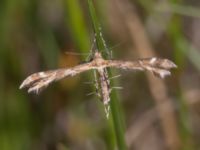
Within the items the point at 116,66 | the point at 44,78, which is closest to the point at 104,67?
the point at 116,66

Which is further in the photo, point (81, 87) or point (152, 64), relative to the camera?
point (81, 87)

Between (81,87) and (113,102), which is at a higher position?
(81,87)

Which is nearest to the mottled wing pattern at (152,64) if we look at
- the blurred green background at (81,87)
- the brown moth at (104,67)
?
the brown moth at (104,67)

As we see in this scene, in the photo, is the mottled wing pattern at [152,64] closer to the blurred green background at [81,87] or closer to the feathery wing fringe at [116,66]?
the feathery wing fringe at [116,66]

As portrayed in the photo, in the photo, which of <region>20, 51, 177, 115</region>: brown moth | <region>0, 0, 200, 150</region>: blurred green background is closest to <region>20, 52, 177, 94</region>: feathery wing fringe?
<region>20, 51, 177, 115</region>: brown moth

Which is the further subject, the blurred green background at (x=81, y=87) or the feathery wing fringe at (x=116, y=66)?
the blurred green background at (x=81, y=87)

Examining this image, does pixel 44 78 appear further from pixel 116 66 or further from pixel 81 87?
pixel 81 87

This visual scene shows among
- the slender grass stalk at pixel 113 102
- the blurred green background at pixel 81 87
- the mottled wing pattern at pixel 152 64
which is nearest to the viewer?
the slender grass stalk at pixel 113 102

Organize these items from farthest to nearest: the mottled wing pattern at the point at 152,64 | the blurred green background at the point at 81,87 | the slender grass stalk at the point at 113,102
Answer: the blurred green background at the point at 81,87 → the mottled wing pattern at the point at 152,64 → the slender grass stalk at the point at 113,102

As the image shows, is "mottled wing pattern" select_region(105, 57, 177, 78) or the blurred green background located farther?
the blurred green background

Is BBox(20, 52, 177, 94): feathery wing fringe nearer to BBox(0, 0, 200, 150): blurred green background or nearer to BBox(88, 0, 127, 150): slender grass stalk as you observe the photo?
BBox(88, 0, 127, 150): slender grass stalk
